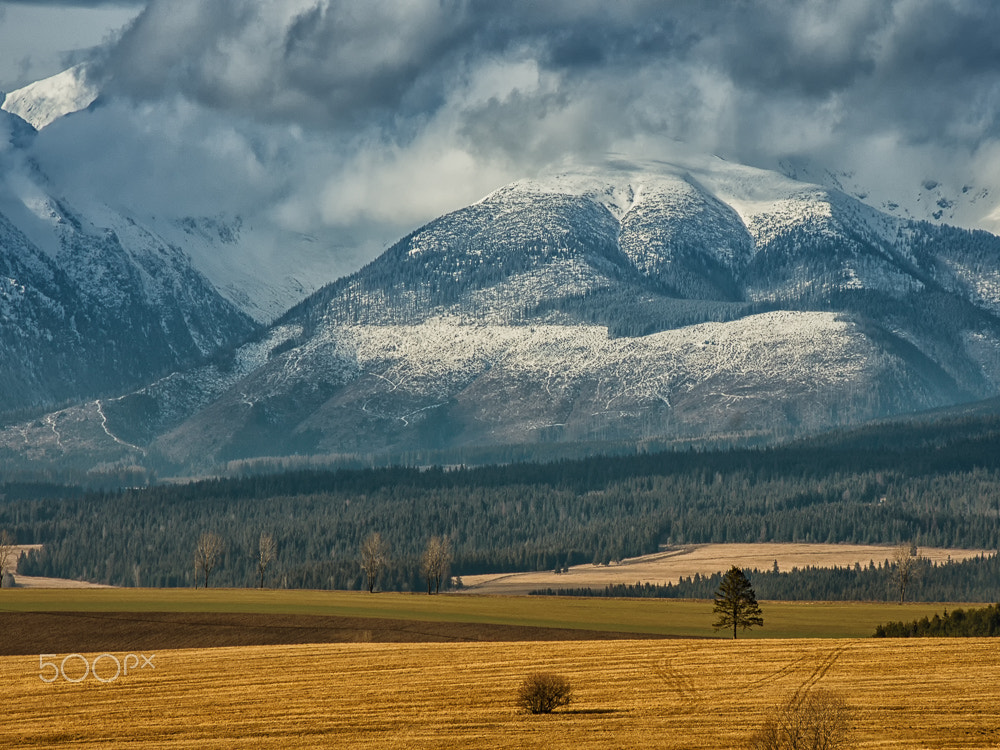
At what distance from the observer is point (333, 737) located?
89.5m

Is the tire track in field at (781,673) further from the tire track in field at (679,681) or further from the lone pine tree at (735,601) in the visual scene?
the lone pine tree at (735,601)

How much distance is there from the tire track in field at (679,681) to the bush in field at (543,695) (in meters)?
7.49

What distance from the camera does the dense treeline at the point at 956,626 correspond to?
468ft

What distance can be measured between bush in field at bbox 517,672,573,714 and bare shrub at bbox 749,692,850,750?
591 inches

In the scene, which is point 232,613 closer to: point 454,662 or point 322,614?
point 322,614

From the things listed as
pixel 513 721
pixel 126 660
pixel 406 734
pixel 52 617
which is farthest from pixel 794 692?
pixel 52 617

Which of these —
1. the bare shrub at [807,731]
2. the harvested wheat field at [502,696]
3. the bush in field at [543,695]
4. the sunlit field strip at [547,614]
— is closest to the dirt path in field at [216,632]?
the sunlit field strip at [547,614]

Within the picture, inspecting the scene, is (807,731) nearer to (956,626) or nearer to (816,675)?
(816,675)

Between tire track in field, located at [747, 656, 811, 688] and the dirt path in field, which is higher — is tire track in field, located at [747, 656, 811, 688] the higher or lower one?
the lower one

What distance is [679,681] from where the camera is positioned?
106 meters

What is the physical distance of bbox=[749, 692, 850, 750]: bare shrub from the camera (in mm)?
78688

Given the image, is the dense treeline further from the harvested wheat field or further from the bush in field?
the bush in field

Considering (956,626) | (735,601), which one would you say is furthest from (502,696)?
(956,626)

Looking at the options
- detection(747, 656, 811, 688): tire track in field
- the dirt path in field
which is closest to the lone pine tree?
the dirt path in field
